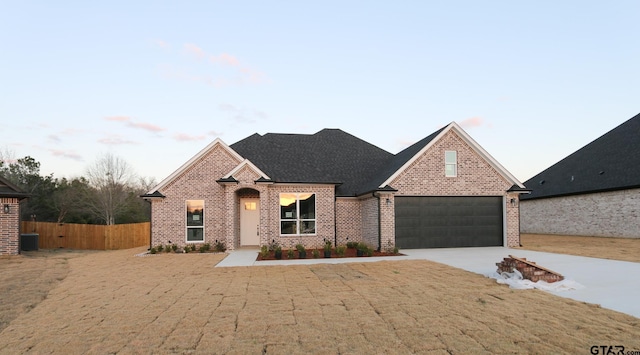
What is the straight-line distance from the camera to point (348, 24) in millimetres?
16406

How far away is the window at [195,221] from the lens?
17688mm

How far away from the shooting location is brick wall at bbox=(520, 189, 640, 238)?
22297mm

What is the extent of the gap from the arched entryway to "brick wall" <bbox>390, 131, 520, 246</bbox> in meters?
7.47

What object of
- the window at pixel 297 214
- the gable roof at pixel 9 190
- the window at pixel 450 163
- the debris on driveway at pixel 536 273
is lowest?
the debris on driveway at pixel 536 273

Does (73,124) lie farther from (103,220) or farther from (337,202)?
(103,220)

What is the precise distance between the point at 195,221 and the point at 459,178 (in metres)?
12.9

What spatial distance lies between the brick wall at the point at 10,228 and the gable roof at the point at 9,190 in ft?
0.89

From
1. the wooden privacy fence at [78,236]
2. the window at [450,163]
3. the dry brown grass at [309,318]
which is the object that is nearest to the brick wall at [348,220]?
the window at [450,163]

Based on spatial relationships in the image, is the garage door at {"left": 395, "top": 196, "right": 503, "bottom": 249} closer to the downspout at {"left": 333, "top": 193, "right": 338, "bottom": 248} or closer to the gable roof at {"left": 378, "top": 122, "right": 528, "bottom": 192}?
the gable roof at {"left": 378, "top": 122, "right": 528, "bottom": 192}

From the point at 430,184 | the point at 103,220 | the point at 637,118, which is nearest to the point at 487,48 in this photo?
the point at 430,184

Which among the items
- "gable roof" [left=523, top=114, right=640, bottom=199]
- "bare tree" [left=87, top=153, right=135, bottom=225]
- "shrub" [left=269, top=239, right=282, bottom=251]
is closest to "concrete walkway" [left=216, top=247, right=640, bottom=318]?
"shrub" [left=269, top=239, right=282, bottom=251]

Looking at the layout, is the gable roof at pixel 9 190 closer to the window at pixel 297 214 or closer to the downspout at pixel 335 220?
the window at pixel 297 214

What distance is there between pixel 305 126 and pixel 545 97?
52.6 ft

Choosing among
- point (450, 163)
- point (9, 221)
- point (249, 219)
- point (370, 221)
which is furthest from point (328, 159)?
point (9, 221)
